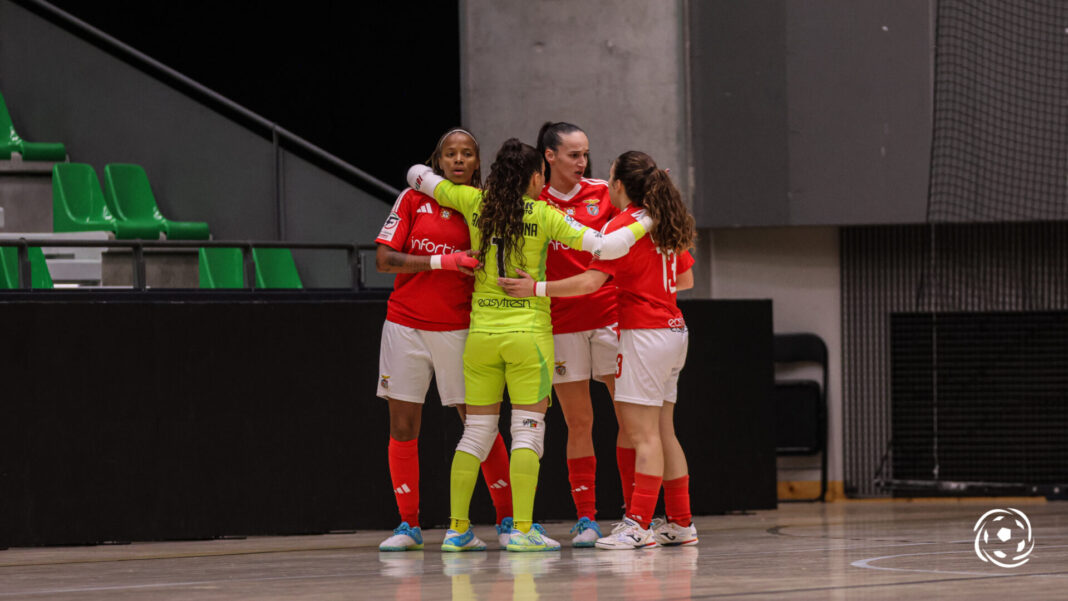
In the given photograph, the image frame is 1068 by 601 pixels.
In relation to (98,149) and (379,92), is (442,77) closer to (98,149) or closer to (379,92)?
(379,92)

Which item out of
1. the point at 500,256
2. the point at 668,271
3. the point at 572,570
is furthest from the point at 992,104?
the point at 572,570

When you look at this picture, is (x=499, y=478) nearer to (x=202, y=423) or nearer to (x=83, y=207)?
(x=202, y=423)

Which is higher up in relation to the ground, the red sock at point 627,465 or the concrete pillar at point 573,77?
the concrete pillar at point 573,77

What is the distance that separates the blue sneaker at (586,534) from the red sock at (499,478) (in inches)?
13.4

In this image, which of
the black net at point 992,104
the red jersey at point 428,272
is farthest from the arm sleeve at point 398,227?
the black net at point 992,104

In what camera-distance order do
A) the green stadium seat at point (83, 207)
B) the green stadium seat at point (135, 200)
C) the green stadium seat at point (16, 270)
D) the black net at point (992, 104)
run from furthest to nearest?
the green stadium seat at point (135, 200), the green stadium seat at point (83, 207), the black net at point (992, 104), the green stadium seat at point (16, 270)

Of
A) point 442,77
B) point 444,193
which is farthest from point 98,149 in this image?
point 444,193

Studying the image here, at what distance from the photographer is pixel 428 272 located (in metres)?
5.78

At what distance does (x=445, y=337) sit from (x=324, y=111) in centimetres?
635

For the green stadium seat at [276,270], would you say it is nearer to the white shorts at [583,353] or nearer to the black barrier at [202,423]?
the black barrier at [202,423]

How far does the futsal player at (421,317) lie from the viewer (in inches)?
225

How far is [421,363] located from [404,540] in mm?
827

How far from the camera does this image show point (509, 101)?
31.2ft

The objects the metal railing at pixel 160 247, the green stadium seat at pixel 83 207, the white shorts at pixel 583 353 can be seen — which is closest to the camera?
the white shorts at pixel 583 353
